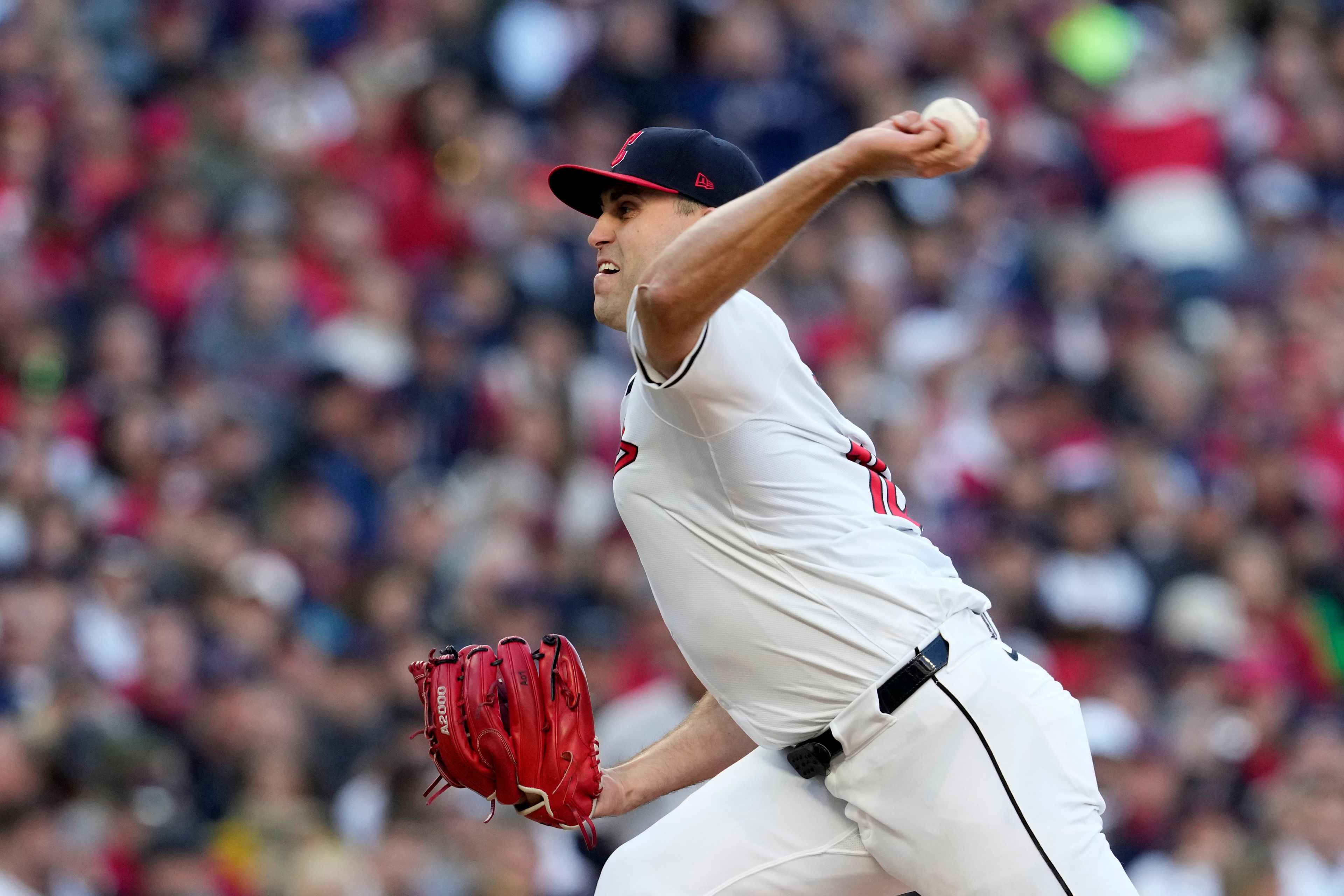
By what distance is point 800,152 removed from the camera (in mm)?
9859

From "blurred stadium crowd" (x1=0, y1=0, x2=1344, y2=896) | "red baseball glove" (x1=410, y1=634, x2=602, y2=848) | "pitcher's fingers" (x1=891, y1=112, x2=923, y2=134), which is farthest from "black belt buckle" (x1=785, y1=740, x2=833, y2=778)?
"blurred stadium crowd" (x1=0, y1=0, x2=1344, y2=896)

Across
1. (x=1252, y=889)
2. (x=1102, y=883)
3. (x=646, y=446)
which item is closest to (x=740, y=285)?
A: (x=646, y=446)

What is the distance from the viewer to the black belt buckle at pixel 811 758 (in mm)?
3289

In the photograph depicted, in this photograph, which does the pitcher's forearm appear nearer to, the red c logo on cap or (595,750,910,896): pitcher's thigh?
(595,750,910,896): pitcher's thigh

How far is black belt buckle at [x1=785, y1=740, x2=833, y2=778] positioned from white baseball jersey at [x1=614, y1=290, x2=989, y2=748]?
0.02 meters

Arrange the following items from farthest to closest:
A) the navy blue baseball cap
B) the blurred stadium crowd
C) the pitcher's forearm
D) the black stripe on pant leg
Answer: the blurred stadium crowd
the pitcher's forearm
the navy blue baseball cap
the black stripe on pant leg

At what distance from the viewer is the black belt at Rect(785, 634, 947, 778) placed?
10.5 feet

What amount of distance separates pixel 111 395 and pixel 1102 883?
530 cm

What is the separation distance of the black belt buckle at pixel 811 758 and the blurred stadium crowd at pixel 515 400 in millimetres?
2857

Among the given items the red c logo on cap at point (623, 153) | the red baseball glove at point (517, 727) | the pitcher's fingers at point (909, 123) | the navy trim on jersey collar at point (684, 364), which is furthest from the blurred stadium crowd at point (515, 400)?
the pitcher's fingers at point (909, 123)

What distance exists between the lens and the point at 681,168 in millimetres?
3396

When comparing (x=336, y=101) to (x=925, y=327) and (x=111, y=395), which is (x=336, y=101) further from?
(x=925, y=327)

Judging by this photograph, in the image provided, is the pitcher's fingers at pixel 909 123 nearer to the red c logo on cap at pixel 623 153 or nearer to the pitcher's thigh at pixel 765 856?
the red c logo on cap at pixel 623 153

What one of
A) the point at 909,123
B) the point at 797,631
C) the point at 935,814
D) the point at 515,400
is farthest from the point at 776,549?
the point at 515,400
